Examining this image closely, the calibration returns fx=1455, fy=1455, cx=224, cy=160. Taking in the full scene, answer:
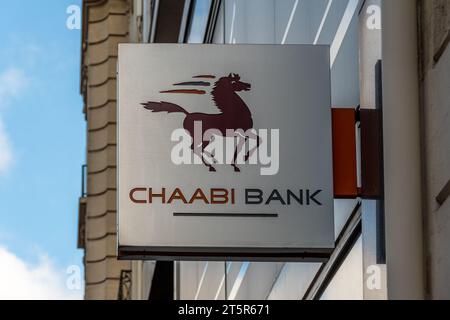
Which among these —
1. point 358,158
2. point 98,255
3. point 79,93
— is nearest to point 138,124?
point 358,158

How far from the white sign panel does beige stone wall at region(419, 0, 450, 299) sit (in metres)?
0.98

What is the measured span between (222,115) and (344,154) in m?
0.70

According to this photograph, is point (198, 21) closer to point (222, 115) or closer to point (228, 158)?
point (222, 115)

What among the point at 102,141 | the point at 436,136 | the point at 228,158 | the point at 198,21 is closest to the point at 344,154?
the point at 228,158

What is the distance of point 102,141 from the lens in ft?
156

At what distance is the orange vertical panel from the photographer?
7715 mm

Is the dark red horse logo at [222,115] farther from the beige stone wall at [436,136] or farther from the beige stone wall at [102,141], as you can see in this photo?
the beige stone wall at [102,141]

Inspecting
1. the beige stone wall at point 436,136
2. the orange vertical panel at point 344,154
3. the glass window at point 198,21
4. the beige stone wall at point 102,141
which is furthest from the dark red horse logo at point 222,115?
the beige stone wall at point 102,141

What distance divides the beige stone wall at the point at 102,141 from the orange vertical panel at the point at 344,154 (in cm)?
3772

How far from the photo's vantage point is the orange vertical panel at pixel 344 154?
25.3 feet
